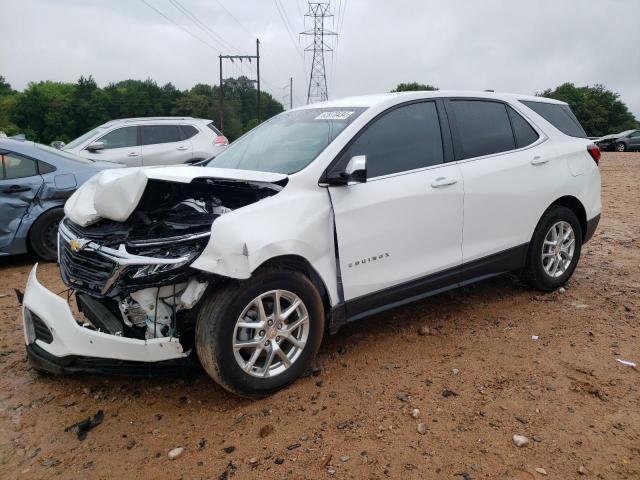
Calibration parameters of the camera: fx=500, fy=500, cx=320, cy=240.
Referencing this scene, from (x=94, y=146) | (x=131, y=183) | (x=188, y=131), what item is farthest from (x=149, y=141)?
(x=131, y=183)

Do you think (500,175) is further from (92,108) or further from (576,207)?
(92,108)

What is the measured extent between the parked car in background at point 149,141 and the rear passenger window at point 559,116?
321 inches

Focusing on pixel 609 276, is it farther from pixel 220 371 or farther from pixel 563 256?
pixel 220 371

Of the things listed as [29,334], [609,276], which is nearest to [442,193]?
[609,276]

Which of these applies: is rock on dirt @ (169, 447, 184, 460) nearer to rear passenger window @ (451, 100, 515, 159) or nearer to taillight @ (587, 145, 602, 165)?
rear passenger window @ (451, 100, 515, 159)

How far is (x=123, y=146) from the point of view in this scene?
34.8ft

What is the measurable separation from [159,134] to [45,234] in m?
5.57

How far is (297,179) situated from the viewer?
10.0ft

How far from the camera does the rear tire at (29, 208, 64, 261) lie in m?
5.78

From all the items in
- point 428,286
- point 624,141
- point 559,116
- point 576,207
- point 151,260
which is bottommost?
point 428,286

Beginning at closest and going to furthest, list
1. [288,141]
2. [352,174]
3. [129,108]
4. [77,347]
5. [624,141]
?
[77,347] → [352,174] → [288,141] → [624,141] → [129,108]

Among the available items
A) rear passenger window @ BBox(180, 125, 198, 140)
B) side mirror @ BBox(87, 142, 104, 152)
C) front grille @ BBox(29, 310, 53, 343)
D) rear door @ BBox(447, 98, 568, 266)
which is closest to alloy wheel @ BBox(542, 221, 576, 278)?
rear door @ BBox(447, 98, 568, 266)

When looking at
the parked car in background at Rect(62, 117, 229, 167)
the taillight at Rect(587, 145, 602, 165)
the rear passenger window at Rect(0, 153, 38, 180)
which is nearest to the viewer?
the taillight at Rect(587, 145, 602, 165)

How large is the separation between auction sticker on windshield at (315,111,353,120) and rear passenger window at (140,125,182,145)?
810cm
